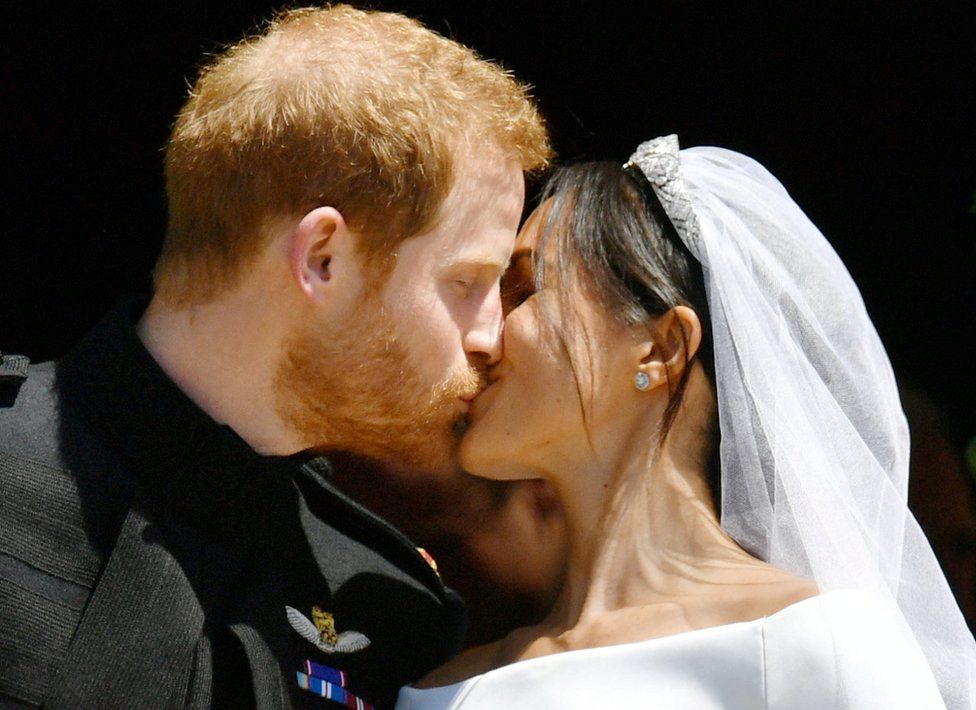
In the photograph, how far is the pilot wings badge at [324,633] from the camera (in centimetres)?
200

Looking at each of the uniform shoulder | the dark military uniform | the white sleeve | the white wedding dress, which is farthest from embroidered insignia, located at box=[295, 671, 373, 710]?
the white sleeve

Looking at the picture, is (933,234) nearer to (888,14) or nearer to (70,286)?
(888,14)

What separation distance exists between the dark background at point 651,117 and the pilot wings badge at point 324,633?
2.92ft

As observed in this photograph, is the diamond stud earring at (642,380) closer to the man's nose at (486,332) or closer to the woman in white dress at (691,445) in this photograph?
the woman in white dress at (691,445)

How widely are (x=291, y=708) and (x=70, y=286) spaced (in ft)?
4.08

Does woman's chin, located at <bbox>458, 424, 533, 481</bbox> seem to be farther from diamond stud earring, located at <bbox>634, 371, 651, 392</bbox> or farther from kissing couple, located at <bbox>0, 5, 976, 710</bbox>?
diamond stud earring, located at <bbox>634, 371, 651, 392</bbox>

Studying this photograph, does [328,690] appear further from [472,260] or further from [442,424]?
[472,260]

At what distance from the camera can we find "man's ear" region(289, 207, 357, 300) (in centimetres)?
196

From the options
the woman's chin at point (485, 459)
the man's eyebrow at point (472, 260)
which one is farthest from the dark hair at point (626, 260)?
the woman's chin at point (485, 459)

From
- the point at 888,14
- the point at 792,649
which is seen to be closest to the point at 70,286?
the point at 792,649

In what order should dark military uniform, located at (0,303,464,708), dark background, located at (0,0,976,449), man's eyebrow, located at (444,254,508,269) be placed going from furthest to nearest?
dark background, located at (0,0,976,449) < man's eyebrow, located at (444,254,508,269) < dark military uniform, located at (0,303,464,708)

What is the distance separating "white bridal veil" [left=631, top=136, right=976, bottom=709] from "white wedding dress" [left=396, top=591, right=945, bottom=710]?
0.19ft

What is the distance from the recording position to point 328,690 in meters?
1.98

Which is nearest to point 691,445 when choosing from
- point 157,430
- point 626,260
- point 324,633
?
point 626,260
